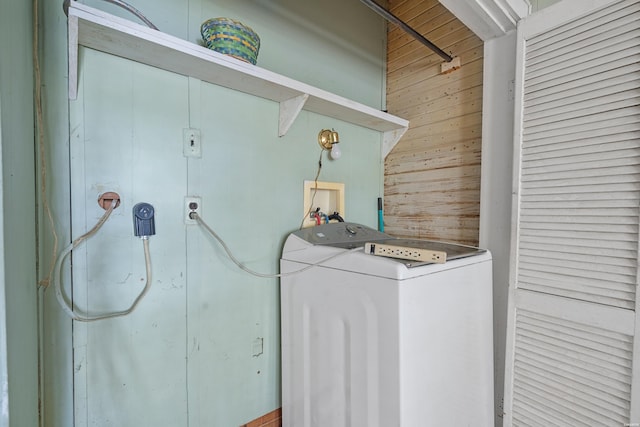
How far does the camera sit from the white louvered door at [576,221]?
96 centimetres

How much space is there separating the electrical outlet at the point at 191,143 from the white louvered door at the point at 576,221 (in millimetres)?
1371

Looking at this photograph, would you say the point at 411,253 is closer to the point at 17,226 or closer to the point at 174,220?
the point at 174,220

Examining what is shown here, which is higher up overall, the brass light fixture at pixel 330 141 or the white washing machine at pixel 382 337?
the brass light fixture at pixel 330 141

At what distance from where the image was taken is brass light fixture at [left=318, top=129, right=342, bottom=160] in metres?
1.66

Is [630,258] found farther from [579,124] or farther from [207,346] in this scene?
[207,346]

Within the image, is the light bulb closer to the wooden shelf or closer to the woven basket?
the wooden shelf

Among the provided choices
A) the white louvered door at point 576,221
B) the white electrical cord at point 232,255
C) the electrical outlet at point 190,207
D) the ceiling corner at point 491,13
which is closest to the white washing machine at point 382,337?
the white electrical cord at point 232,255

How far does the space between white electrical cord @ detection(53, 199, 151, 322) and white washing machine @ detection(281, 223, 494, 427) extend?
0.59 metres

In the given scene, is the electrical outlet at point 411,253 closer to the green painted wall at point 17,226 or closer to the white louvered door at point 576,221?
the white louvered door at point 576,221

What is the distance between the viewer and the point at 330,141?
1674mm

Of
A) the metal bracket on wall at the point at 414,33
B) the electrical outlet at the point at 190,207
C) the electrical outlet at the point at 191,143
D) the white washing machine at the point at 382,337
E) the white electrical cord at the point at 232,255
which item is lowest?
the white washing machine at the point at 382,337

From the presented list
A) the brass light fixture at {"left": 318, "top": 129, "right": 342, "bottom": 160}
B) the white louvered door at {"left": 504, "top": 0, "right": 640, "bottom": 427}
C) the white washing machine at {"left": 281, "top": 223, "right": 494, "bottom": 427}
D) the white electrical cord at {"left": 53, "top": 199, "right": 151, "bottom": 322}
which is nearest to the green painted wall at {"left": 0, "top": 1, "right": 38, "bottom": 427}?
the white electrical cord at {"left": 53, "top": 199, "right": 151, "bottom": 322}

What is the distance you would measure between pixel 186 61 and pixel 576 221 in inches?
62.5

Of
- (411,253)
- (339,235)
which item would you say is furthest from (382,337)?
(339,235)
